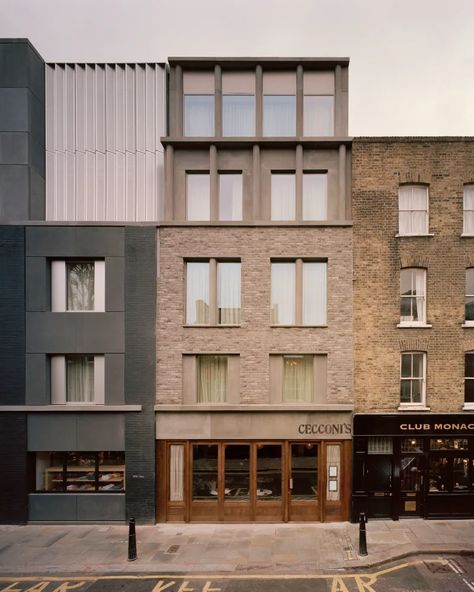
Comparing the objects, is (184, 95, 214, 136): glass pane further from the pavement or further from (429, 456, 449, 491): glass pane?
(429, 456, 449, 491): glass pane

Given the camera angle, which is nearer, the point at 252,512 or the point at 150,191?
the point at 252,512

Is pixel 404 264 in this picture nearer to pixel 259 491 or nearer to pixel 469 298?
pixel 469 298

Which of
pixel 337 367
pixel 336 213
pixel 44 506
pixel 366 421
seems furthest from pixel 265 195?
pixel 44 506

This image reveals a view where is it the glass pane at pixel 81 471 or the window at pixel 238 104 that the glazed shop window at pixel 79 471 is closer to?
the glass pane at pixel 81 471

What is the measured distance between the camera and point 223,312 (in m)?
14.0

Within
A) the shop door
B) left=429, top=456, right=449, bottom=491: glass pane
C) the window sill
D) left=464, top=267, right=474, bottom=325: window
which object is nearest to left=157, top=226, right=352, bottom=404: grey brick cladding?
the window sill

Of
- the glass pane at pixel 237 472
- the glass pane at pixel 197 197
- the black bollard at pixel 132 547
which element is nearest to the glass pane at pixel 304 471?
the glass pane at pixel 237 472

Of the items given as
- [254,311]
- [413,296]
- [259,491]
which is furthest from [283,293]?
[259,491]

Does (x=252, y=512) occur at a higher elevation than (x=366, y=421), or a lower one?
lower

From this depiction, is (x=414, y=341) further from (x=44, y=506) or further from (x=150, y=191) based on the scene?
(x=44, y=506)

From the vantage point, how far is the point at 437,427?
532 inches

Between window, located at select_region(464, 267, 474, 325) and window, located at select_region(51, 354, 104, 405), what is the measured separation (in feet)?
45.5

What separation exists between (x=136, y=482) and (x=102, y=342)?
5188mm

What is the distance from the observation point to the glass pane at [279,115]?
14328 mm
